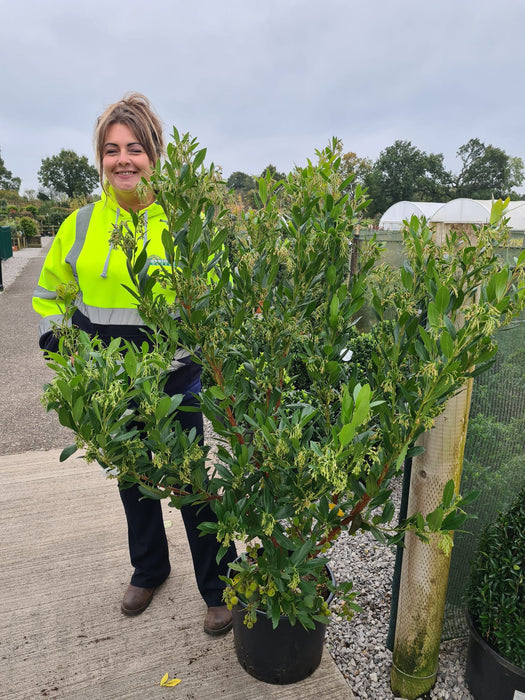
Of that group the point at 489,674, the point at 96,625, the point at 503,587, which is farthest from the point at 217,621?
the point at 503,587

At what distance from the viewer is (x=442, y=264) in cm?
150

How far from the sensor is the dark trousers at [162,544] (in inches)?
86.6

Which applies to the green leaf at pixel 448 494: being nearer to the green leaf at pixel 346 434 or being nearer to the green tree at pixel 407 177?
the green leaf at pixel 346 434

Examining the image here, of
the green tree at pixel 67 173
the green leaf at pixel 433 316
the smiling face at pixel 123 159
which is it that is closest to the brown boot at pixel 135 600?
the smiling face at pixel 123 159

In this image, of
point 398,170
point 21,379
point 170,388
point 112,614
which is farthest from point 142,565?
point 398,170

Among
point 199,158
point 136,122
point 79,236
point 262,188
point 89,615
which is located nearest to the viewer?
point 199,158

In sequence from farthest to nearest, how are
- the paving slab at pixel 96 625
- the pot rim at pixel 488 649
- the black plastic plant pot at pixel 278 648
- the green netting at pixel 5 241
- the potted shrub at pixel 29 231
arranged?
1. the potted shrub at pixel 29 231
2. the green netting at pixel 5 241
3. the paving slab at pixel 96 625
4. the black plastic plant pot at pixel 278 648
5. the pot rim at pixel 488 649

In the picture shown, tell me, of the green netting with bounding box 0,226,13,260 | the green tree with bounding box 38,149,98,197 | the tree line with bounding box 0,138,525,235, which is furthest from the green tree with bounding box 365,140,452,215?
the green netting with bounding box 0,226,13,260

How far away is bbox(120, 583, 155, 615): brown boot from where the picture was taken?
94.9 inches

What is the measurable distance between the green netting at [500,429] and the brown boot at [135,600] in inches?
66.4

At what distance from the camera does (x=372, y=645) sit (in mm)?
2256

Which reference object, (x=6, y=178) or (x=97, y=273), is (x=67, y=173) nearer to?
(x=6, y=178)

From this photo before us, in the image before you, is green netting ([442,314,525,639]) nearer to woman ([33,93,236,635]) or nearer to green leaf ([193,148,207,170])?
woman ([33,93,236,635])

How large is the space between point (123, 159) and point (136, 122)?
16 cm
